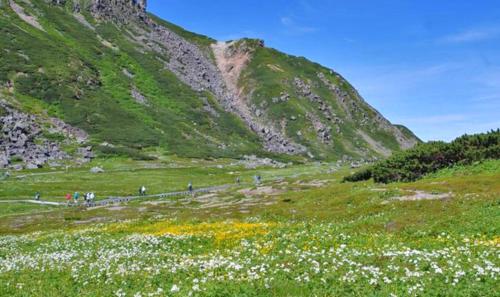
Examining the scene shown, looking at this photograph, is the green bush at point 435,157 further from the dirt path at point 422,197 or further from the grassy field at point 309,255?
the dirt path at point 422,197

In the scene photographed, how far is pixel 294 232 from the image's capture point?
2859 centimetres

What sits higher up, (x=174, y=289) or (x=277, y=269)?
(x=277, y=269)

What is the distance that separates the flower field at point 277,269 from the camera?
14203 millimetres

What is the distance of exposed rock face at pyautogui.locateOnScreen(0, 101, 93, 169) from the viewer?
488ft

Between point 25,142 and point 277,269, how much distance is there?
163322 millimetres

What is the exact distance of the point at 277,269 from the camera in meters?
16.9

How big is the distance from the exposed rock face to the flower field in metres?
132

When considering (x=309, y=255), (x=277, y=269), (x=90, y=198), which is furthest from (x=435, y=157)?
(x=90, y=198)

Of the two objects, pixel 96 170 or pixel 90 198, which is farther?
pixel 96 170

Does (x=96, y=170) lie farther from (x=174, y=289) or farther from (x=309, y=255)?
(x=174, y=289)

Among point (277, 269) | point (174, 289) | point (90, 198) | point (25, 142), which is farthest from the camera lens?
point (25, 142)

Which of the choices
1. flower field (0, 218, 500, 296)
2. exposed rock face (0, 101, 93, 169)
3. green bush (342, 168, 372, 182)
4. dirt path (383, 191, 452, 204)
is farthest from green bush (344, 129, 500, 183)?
exposed rock face (0, 101, 93, 169)

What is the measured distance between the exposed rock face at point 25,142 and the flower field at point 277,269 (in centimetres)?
13181

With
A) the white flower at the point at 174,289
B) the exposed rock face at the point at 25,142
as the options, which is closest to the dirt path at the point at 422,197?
A: the white flower at the point at 174,289
